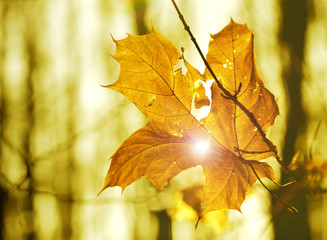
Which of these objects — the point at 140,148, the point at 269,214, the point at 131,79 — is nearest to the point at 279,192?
the point at 269,214

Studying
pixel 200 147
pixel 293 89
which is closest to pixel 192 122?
pixel 200 147

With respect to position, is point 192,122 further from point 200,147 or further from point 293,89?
point 293,89

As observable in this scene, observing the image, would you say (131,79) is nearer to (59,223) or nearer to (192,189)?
(192,189)

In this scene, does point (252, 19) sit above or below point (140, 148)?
above

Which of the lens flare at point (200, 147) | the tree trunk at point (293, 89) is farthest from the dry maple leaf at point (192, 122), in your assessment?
the tree trunk at point (293, 89)

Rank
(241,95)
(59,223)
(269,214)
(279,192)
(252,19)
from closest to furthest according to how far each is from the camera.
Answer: (241,95) < (279,192) < (269,214) < (252,19) < (59,223)

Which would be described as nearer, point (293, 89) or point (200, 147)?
point (200, 147)

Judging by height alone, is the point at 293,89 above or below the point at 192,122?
above

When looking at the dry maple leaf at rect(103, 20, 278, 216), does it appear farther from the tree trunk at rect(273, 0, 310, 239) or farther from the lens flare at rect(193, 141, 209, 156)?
the tree trunk at rect(273, 0, 310, 239)
